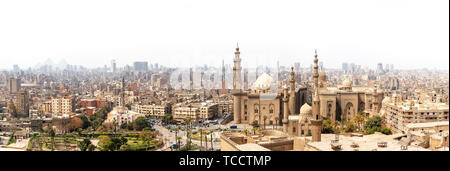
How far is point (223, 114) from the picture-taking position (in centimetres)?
1113

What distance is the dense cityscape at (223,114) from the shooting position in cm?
545

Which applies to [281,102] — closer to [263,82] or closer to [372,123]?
[263,82]

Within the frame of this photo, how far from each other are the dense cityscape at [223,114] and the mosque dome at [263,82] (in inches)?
1.0

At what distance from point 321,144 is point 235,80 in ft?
15.9

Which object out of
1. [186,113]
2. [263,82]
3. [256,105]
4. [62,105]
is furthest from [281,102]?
[62,105]

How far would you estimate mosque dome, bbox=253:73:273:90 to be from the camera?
9.20m

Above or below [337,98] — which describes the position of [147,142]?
below

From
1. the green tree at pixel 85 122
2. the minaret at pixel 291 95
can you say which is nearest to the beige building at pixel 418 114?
the minaret at pixel 291 95
